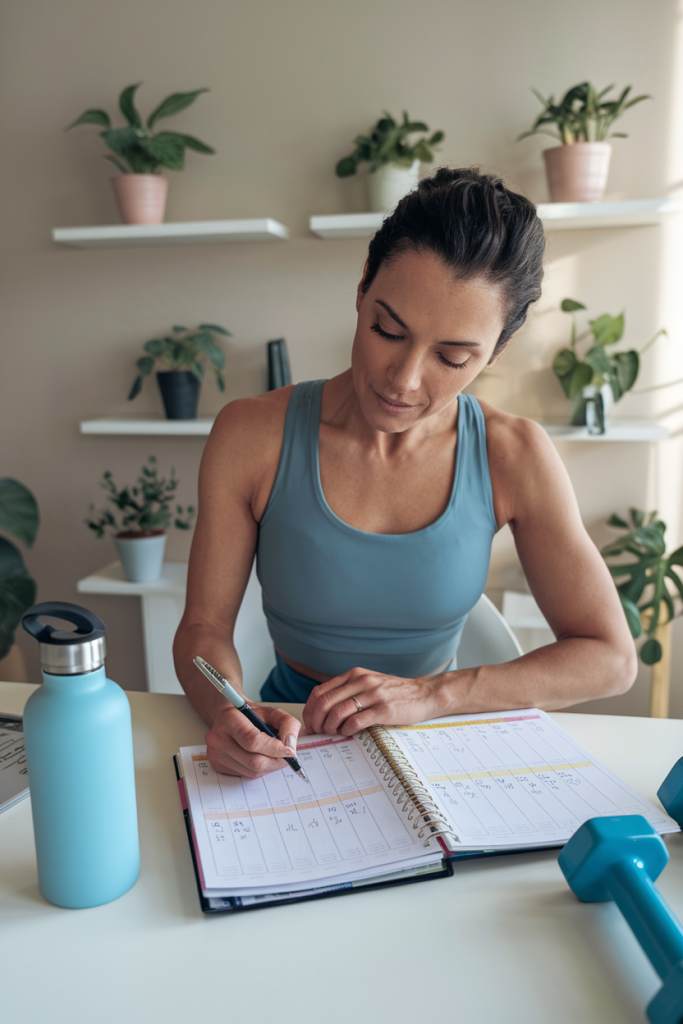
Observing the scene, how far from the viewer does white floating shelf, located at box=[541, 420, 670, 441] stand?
2.01 meters

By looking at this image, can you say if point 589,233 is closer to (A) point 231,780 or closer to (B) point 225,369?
(B) point 225,369

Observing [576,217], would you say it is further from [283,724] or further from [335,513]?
[283,724]

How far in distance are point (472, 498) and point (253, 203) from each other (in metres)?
1.53

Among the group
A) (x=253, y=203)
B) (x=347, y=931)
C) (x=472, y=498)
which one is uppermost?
(x=253, y=203)

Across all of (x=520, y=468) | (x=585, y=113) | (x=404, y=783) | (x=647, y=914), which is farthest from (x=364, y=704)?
(x=585, y=113)

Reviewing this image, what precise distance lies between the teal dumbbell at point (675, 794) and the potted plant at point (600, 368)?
1472 millimetres

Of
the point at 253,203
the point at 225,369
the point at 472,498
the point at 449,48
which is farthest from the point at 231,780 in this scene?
the point at 449,48

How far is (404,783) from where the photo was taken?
2.44 feet

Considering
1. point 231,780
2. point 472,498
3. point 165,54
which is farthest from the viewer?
point 165,54

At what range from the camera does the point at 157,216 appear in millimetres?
2213

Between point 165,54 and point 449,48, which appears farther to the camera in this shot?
point 165,54

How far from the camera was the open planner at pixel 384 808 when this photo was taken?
2.12 feet

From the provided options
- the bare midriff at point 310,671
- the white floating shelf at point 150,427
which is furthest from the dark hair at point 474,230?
the white floating shelf at point 150,427

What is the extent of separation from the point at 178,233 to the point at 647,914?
2022 millimetres
